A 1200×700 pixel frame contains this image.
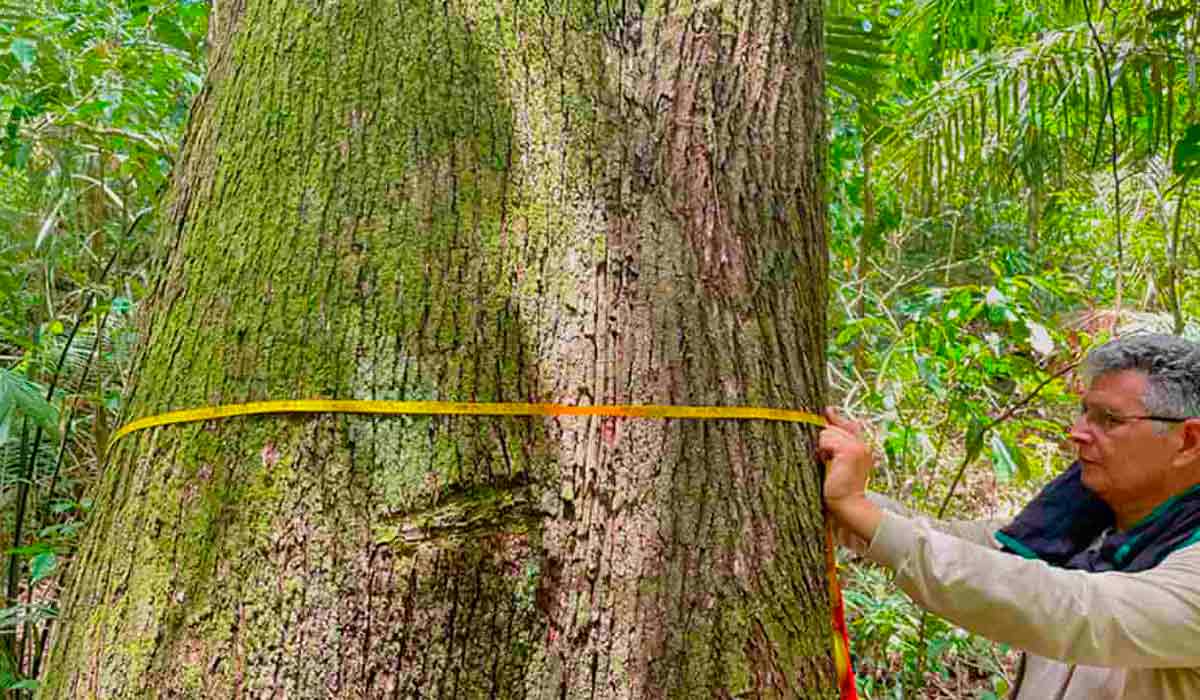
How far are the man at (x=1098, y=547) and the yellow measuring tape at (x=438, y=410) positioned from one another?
0.28 metres

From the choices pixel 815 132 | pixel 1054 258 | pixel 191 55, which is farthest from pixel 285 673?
pixel 1054 258

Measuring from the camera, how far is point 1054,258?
8172 mm

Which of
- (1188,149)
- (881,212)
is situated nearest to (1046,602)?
(1188,149)

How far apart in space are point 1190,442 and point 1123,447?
0.12 metres

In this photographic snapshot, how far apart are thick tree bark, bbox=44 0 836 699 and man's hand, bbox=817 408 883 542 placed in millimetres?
67

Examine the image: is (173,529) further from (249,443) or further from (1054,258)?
(1054,258)

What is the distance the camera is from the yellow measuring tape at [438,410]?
1133 mm

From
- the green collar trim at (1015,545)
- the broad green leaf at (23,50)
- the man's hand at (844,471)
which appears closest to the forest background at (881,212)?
the broad green leaf at (23,50)

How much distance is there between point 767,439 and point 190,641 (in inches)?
29.7

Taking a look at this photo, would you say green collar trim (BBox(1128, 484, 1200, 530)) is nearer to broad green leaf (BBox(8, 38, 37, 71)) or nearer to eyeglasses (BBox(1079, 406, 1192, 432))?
eyeglasses (BBox(1079, 406, 1192, 432))

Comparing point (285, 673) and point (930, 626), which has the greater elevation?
point (285, 673)

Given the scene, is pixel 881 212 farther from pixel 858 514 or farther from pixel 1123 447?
pixel 858 514


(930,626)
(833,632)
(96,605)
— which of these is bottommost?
(930,626)

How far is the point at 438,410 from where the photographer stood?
1.13 meters
